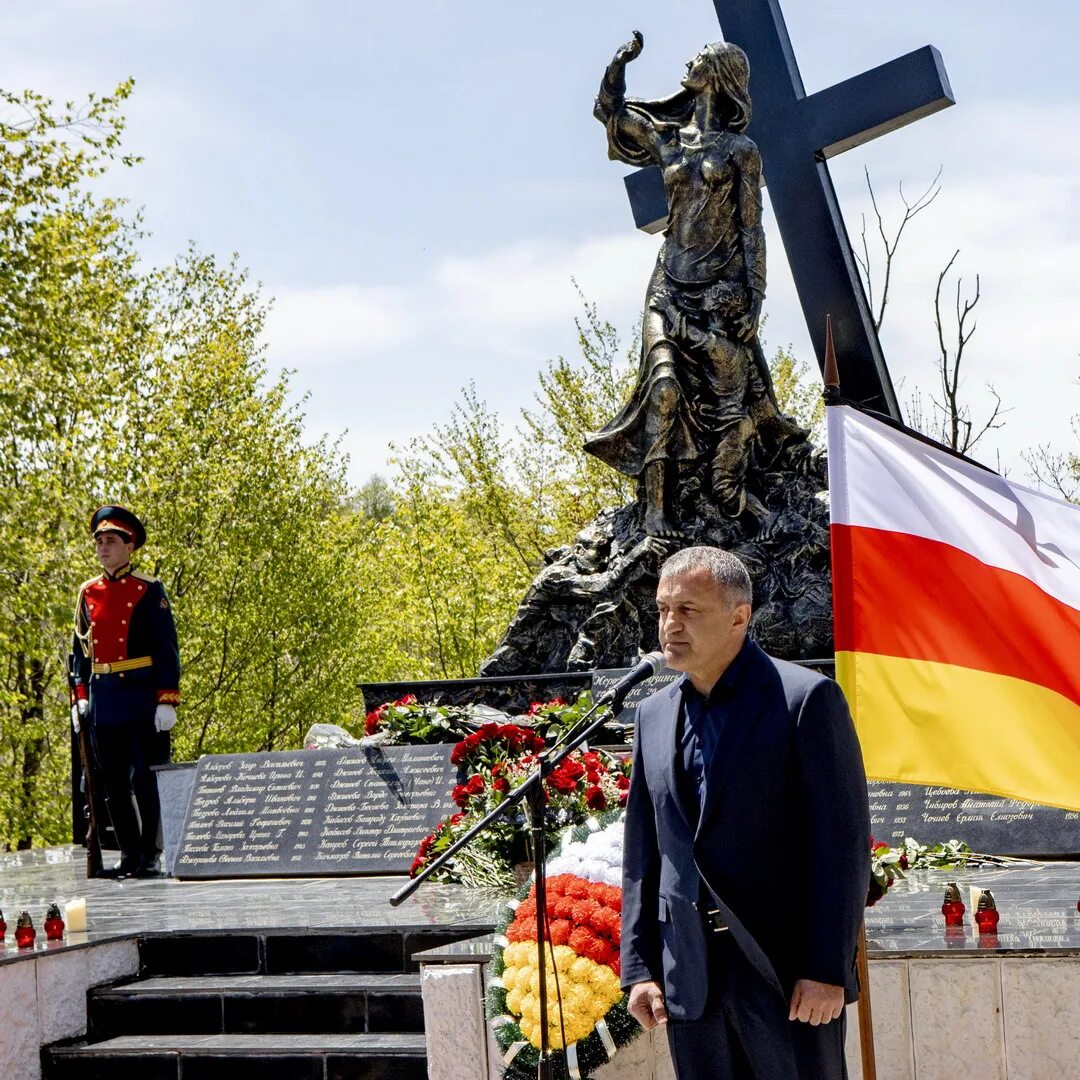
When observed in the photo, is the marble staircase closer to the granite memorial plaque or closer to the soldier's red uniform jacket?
the soldier's red uniform jacket

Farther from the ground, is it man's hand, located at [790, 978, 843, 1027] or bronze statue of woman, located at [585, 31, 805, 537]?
bronze statue of woman, located at [585, 31, 805, 537]

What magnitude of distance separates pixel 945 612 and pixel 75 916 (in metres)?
4.65

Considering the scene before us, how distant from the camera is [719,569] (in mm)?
3348

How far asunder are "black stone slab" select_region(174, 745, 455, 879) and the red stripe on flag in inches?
220

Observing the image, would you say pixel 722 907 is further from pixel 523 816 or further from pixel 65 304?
pixel 65 304

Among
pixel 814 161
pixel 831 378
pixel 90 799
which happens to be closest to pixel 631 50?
pixel 814 161

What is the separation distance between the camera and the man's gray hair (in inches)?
132

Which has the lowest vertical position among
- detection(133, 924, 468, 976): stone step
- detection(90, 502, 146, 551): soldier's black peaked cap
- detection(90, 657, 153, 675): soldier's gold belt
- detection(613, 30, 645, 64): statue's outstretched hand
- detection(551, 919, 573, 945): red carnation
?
detection(133, 924, 468, 976): stone step

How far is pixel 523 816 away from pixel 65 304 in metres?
10.2

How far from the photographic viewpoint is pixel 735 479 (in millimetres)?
12445

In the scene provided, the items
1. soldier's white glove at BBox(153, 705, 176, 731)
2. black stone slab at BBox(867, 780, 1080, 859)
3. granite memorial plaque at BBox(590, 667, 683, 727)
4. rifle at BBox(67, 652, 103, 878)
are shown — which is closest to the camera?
black stone slab at BBox(867, 780, 1080, 859)

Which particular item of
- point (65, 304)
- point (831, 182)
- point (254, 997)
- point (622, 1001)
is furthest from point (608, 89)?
point (622, 1001)

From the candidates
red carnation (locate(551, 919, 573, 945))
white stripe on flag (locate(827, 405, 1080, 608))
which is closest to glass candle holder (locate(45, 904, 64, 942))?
red carnation (locate(551, 919, 573, 945))

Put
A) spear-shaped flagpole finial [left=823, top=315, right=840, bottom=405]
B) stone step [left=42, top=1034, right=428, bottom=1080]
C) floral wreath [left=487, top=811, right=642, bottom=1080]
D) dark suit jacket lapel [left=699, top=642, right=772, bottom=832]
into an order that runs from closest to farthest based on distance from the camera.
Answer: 1. dark suit jacket lapel [left=699, top=642, right=772, bottom=832]
2. spear-shaped flagpole finial [left=823, top=315, right=840, bottom=405]
3. floral wreath [left=487, top=811, right=642, bottom=1080]
4. stone step [left=42, top=1034, right=428, bottom=1080]
